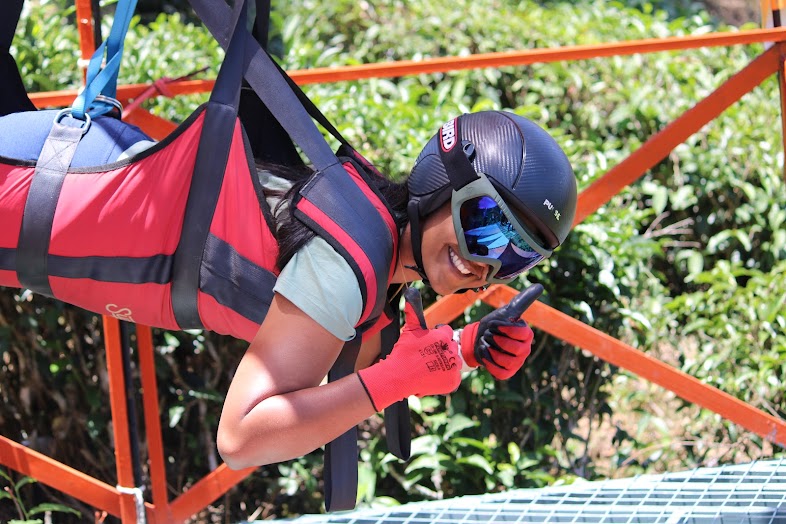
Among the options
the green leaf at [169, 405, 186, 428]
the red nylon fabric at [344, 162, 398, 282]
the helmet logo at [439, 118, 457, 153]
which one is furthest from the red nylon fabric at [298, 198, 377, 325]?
the green leaf at [169, 405, 186, 428]

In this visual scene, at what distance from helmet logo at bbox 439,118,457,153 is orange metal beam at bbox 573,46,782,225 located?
900 mm

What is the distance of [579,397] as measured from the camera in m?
3.90

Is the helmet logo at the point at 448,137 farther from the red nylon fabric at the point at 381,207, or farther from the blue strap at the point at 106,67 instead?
the blue strap at the point at 106,67

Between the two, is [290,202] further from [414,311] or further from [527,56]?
[527,56]

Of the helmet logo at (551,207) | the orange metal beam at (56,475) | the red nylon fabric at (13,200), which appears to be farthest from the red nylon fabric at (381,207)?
the orange metal beam at (56,475)

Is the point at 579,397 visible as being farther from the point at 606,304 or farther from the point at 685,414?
the point at 685,414

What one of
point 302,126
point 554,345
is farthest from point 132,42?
point 302,126

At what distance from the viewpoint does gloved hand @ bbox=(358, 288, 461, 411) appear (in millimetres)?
1980

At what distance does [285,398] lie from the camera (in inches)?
75.4

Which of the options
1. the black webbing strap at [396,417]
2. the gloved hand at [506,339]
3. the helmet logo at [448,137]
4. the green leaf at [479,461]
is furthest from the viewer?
the green leaf at [479,461]

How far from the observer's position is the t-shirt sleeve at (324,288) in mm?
1934

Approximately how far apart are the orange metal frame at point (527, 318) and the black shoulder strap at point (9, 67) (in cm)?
39

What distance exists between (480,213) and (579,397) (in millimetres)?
1983

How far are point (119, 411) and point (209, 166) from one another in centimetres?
107
